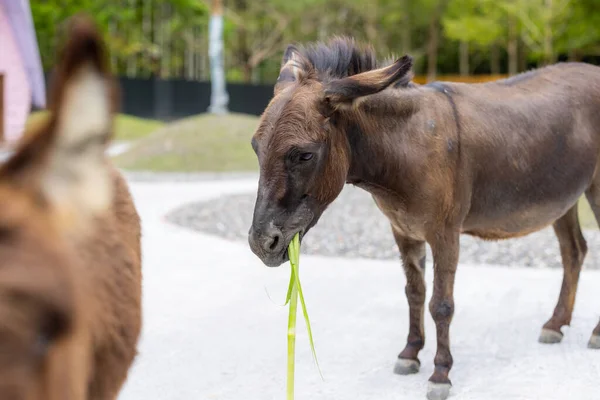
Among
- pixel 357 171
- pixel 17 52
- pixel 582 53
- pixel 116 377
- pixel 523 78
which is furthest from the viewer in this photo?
pixel 582 53

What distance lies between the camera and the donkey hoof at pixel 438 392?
13.5 ft

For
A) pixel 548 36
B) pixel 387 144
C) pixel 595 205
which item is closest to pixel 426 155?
pixel 387 144

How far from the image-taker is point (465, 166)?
13.7 feet

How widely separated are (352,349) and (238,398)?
3.64 feet

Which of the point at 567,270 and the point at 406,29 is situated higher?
the point at 567,270

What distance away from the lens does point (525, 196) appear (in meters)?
4.47

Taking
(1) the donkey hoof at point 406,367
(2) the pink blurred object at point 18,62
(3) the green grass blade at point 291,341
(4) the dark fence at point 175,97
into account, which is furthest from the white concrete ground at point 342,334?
(4) the dark fence at point 175,97

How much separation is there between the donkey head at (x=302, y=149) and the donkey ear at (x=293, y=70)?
0.01 metres

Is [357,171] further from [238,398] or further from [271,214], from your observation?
[238,398]

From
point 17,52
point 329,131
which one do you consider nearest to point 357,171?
point 329,131

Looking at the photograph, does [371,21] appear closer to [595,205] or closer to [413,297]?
[595,205]

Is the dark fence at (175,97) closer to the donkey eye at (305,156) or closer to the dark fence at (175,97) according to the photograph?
the dark fence at (175,97)

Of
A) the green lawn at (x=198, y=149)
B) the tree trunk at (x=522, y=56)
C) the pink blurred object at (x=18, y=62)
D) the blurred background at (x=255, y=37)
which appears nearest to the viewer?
the pink blurred object at (x=18, y=62)

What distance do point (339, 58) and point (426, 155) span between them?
0.72m
